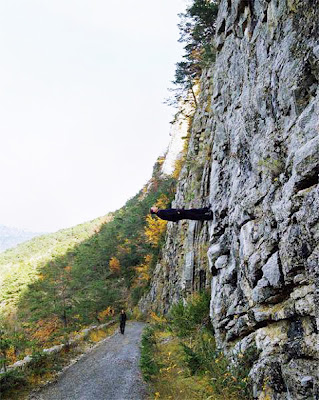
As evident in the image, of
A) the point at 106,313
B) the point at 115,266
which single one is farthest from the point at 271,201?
the point at 115,266

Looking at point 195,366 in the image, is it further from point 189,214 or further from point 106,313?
point 106,313

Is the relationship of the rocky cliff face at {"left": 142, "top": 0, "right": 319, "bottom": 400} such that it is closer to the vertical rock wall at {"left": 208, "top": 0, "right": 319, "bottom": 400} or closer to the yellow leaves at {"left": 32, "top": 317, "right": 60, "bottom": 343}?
the vertical rock wall at {"left": 208, "top": 0, "right": 319, "bottom": 400}

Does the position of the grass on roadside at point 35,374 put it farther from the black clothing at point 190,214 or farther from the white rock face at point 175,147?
the white rock face at point 175,147

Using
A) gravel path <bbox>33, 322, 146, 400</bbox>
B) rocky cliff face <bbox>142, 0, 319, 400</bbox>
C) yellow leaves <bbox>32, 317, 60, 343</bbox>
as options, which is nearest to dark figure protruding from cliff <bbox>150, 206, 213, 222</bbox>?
rocky cliff face <bbox>142, 0, 319, 400</bbox>

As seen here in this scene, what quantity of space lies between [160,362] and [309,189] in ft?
27.4

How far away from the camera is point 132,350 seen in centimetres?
1332

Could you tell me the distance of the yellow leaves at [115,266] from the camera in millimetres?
34066

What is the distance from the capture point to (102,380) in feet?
29.6

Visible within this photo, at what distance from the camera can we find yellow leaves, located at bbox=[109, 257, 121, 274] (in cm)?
3407

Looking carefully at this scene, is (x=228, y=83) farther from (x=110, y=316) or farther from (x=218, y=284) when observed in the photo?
(x=110, y=316)

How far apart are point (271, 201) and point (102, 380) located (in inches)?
312

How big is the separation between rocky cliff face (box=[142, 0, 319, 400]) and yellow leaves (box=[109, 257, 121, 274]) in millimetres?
25612

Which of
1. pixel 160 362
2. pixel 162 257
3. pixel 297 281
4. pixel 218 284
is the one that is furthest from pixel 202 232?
pixel 162 257

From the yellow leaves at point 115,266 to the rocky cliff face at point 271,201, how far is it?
2561 centimetres
